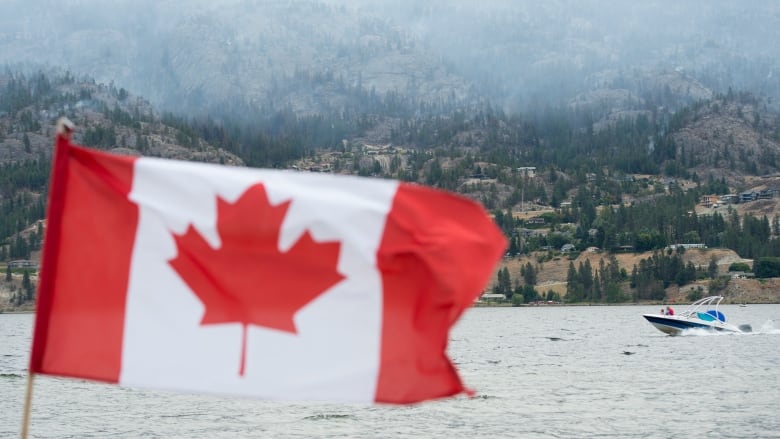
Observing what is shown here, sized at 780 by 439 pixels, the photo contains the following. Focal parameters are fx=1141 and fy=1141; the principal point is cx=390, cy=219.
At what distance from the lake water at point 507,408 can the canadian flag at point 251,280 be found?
3724cm

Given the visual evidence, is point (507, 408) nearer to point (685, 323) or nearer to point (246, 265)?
point (246, 265)

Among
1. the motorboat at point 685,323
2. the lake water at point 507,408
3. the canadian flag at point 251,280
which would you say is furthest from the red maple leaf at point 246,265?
the motorboat at point 685,323

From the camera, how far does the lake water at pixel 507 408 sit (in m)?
55.4

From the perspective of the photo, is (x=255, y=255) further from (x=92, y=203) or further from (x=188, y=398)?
(x=188, y=398)

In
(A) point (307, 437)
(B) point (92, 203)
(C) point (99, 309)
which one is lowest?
(A) point (307, 437)

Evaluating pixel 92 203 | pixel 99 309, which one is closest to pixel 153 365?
pixel 99 309

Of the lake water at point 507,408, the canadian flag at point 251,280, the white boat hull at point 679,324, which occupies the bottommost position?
the lake water at point 507,408

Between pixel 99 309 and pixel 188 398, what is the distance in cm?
5973

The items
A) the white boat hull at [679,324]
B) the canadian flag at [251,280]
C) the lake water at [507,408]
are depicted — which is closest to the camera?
the canadian flag at [251,280]

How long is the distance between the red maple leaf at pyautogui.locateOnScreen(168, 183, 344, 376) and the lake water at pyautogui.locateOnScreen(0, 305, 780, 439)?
37.9 metres

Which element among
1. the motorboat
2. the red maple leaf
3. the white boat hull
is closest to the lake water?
the white boat hull

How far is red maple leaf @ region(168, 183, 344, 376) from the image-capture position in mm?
16422

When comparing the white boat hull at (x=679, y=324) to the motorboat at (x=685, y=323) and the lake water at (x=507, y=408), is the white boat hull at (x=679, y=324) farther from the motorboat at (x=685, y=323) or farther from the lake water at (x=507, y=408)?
the lake water at (x=507, y=408)

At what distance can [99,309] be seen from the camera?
54.7ft
